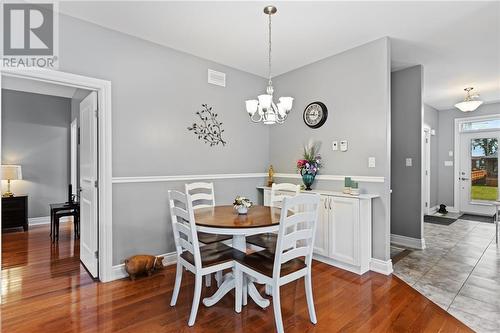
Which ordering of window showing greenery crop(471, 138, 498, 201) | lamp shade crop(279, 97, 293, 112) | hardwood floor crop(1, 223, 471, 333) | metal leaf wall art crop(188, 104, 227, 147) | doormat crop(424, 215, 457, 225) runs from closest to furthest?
hardwood floor crop(1, 223, 471, 333)
lamp shade crop(279, 97, 293, 112)
metal leaf wall art crop(188, 104, 227, 147)
doormat crop(424, 215, 457, 225)
window showing greenery crop(471, 138, 498, 201)

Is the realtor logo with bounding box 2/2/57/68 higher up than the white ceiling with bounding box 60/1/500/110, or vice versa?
the white ceiling with bounding box 60/1/500/110

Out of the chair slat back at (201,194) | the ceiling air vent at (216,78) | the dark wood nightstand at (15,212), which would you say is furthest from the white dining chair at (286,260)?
the dark wood nightstand at (15,212)

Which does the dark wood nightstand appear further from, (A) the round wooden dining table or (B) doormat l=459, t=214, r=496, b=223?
(B) doormat l=459, t=214, r=496, b=223

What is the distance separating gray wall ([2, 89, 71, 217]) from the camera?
5164 millimetres

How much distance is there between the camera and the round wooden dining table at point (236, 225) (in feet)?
6.70

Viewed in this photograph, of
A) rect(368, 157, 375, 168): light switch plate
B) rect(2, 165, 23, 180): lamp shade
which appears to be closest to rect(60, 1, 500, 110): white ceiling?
rect(368, 157, 375, 168): light switch plate

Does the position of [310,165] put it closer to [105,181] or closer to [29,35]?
[105,181]

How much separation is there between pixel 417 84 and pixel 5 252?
6.35 metres

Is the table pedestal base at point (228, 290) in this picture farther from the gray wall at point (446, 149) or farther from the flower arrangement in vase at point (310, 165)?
the gray wall at point (446, 149)

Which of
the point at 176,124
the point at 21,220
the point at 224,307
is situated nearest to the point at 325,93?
the point at 176,124

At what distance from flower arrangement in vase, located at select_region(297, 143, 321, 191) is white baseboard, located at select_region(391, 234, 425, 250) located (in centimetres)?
171

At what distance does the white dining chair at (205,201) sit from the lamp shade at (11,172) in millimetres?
3670

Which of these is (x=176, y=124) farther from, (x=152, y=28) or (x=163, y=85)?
(x=152, y=28)

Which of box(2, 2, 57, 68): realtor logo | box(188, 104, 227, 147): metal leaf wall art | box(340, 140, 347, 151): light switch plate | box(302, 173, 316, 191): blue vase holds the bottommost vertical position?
box(302, 173, 316, 191): blue vase
